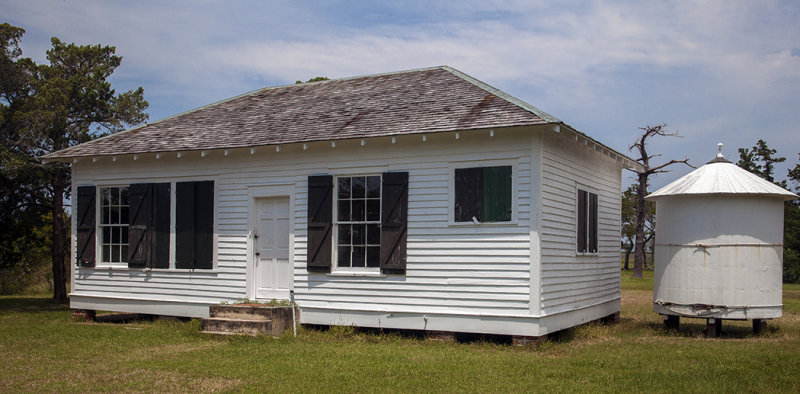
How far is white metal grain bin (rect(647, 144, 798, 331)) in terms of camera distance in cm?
1209

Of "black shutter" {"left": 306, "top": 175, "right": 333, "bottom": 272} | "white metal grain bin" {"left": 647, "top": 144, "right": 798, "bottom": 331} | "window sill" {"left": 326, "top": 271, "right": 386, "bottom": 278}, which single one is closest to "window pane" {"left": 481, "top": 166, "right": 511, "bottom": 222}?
"window sill" {"left": 326, "top": 271, "right": 386, "bottom": 278}

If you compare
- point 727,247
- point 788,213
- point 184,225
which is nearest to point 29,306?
point 184,225

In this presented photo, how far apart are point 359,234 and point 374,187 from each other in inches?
33.3

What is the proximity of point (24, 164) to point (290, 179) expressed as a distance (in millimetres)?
8939

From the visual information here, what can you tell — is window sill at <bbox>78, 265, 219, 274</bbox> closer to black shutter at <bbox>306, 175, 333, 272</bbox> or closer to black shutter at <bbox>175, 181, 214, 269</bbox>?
black shutter at <bbox>175, 181, 214, 269</bbox>

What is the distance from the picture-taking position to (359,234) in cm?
1227

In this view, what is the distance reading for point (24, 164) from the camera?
1795cm

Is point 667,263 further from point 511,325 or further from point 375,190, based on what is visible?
point 375,190

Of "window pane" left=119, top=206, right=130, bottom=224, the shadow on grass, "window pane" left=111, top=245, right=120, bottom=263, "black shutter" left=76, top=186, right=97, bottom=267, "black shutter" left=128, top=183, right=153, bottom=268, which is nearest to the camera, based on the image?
"black shutter" left=128, top=183, right=153, bottom=268

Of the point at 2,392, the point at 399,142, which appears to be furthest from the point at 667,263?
the point at 2,392

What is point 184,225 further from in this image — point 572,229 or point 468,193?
point 572,229

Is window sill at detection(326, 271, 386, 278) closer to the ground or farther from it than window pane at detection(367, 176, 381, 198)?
closer to the ground

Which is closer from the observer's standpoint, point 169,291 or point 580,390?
point 580,390

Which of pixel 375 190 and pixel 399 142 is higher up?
pixel 399 142
